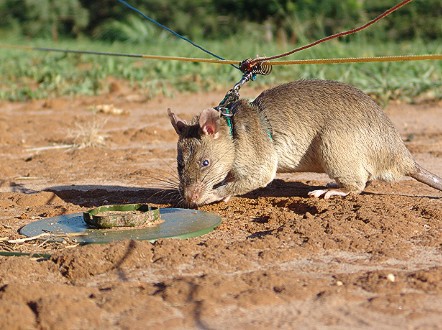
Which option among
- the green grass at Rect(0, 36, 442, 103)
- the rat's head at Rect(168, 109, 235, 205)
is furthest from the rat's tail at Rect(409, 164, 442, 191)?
the green grass at Rect(0, 36, 442, 103)

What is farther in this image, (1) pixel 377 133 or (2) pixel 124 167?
(2) pixel 124 167

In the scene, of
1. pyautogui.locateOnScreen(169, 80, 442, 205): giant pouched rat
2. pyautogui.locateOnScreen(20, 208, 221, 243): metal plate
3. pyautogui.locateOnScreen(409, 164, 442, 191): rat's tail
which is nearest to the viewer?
pyautogui.locateOnScreen(20, 208, 221, 243): metal plate

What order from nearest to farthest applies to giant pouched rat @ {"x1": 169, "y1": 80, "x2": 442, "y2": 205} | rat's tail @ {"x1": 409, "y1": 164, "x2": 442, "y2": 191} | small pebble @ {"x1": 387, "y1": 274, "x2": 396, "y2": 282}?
small pebble @ {"x1": 387, "y1": 274, "x2": 396, "y2": 282} → giant pouched rat @ {"x1": 169, "y1": 80, "x2": 442, "y2": 205} → rat's tail @ {"x1": 409, "y1": 164, "x2": 442, "y2": 191}

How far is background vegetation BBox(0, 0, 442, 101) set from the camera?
12.1 m

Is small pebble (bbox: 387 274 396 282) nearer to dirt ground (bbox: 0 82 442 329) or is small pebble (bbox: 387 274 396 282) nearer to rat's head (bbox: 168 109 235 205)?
dirt ground (bbox: 0 82 442 329)

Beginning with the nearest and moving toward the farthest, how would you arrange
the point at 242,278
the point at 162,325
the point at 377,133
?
the point at 162,325
the point at 242,278
the point at 377,133

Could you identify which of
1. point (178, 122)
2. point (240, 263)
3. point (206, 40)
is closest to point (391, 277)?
point (240, 263)

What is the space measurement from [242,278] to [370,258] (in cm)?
86

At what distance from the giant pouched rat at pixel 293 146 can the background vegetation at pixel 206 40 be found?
184 inches

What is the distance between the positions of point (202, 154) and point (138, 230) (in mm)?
894

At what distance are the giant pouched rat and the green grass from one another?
4635mm

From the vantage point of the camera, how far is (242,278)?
4.18 m

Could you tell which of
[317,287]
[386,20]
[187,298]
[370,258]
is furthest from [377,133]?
[386,20]

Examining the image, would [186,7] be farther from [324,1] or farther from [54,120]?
[54,120]
